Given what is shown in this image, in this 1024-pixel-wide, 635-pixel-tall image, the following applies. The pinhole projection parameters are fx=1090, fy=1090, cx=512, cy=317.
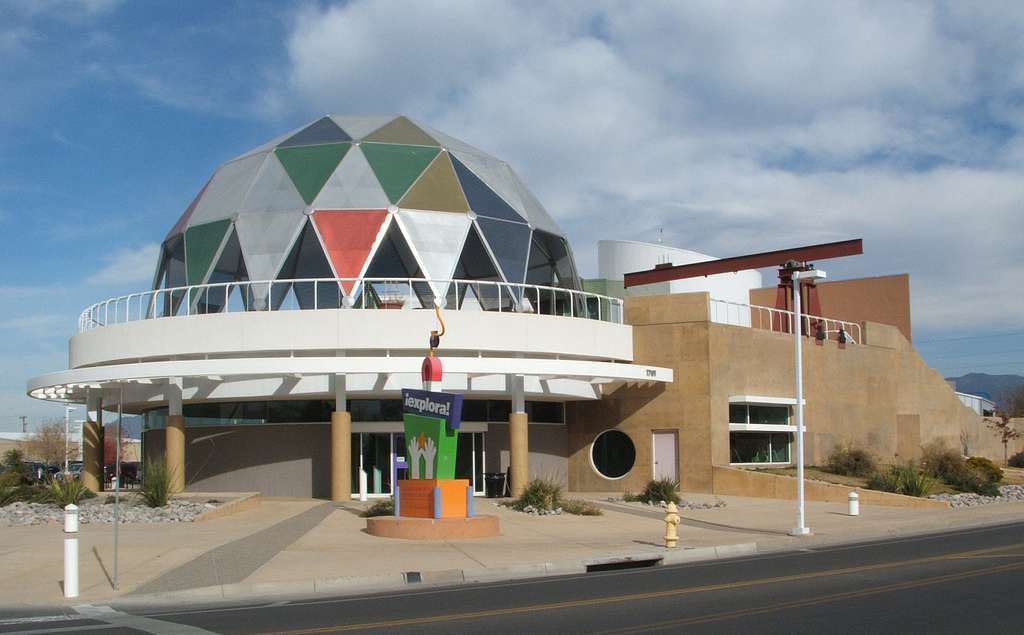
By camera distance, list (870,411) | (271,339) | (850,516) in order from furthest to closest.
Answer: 1. (870,411)
2. (271,339)
3. (850,516)

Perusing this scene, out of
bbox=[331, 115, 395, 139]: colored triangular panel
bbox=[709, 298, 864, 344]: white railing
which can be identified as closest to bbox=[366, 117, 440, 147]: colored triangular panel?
bbox=[331, 115, 395, 139]: colored triangular panel

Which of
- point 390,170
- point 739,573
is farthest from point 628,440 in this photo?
point 739,573

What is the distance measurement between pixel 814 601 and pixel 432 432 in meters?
11.4

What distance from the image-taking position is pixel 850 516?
27688 mm

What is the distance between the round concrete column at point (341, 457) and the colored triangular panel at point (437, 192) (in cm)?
722

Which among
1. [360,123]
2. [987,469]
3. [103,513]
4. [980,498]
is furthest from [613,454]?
[103,513]

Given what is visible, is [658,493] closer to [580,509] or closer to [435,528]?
[580,509]

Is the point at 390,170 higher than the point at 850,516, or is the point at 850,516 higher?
the point at 390,170

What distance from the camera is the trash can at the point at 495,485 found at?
33.3m

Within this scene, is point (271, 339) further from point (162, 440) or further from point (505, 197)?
point (505, 197)

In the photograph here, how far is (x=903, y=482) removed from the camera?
1260 inches

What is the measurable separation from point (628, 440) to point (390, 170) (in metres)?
11.9

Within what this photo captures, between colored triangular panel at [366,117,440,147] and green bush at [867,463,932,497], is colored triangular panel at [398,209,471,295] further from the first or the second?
green bush at [867,463,932,497]

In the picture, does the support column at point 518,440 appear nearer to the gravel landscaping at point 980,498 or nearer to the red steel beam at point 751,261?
the gravel landscaping at point 980,498
